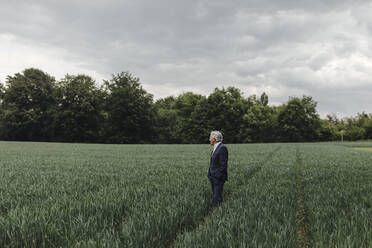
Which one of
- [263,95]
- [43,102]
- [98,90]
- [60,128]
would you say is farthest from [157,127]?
[263,95]

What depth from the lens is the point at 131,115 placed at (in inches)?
2746

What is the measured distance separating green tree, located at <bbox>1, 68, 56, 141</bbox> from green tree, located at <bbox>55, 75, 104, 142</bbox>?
256 centimetres

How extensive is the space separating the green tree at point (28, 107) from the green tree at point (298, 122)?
219 feet

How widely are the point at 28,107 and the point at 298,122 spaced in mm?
76909

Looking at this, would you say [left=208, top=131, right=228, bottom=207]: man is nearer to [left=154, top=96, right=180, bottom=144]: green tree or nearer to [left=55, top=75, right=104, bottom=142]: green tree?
[left=55, top=75, right=104, bottom=142]: green tree

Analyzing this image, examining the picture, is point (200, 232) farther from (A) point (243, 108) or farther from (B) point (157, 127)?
(A) point (243, 108)

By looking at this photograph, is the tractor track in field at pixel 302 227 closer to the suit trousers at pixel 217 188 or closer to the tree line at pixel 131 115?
the suit trousers at pixel 217 188

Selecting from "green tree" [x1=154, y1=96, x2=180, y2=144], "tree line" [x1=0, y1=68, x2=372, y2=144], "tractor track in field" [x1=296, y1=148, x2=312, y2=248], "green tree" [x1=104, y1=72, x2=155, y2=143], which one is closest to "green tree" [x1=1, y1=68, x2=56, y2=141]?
"tree line" [x1=0, y1=68, x2=372, y2=144]

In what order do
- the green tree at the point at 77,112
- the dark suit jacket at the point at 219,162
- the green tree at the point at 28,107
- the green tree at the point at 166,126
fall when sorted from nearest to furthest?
the dark suit jacket at the point at 219,162
the green tree at the point at 28,107
the green tree at the point at 77,112
the green tree at the point at 166,126

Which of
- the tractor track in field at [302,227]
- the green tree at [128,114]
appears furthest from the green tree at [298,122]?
the tractor track in field at [302,227]

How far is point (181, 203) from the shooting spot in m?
6.07

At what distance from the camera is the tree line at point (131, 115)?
62938mm

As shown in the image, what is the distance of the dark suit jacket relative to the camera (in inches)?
245

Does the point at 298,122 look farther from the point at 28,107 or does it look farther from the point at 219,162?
the point at 219,162
